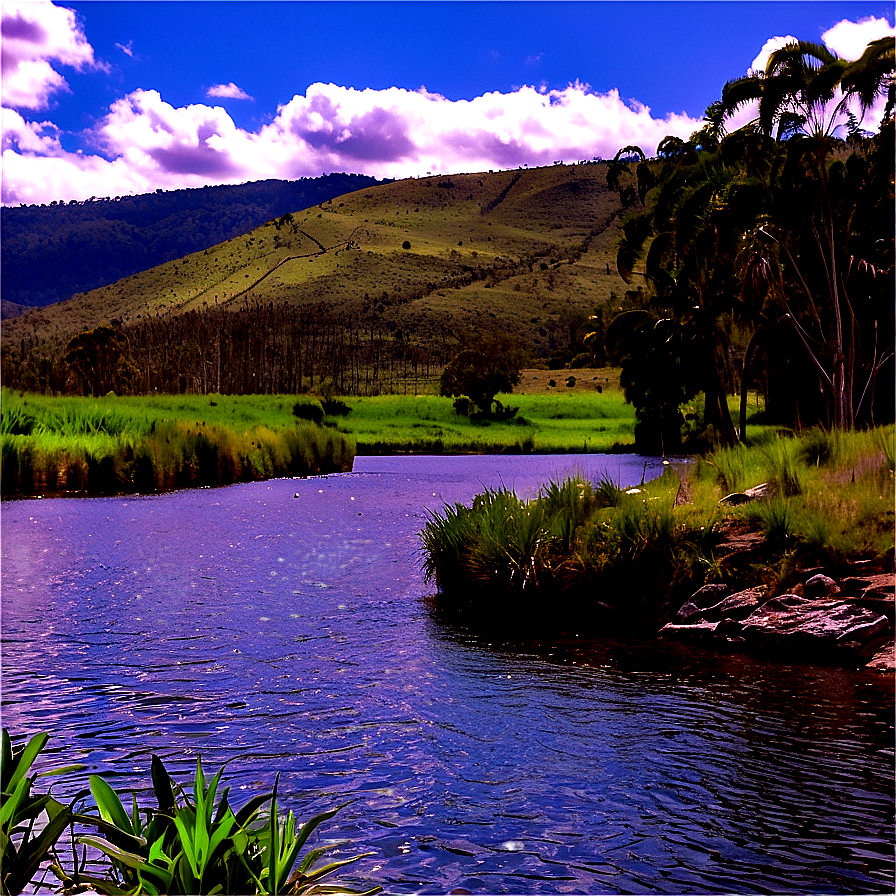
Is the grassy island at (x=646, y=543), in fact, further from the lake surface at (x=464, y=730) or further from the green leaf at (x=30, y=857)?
the green leaf at (x=30, y=857)

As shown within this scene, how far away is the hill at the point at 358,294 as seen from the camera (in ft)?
342

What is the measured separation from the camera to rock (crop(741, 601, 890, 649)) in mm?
11516

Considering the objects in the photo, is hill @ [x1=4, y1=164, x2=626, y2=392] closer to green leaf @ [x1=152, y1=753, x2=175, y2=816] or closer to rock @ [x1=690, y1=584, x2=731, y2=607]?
rock @ [x1=690, y1=584, x2=731, y2=607]

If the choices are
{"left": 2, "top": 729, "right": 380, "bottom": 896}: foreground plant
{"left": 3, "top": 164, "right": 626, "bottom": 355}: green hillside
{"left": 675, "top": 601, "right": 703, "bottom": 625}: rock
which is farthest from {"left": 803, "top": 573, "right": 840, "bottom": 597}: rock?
{"left": 3, "top": 164, "right": 626, "bottom": 355}: green hillside

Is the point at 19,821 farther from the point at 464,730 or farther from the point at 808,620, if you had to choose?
the point at 808,620

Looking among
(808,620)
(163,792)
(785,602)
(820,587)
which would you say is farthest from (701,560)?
(163,792)

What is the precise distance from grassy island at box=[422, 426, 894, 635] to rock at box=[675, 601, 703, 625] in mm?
312

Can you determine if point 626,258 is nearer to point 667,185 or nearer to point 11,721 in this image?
point 667,185

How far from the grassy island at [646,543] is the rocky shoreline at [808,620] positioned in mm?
363

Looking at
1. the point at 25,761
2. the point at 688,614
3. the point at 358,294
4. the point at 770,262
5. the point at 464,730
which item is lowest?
the point at 464,730

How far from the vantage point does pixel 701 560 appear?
45.4 ft

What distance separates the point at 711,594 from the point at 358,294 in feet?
440

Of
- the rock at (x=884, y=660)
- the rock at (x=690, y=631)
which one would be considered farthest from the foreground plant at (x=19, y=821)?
the rock at (x=690, y=631)

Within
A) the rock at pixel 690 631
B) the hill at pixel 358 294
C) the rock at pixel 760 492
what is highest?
the hill at pixel 358 294
